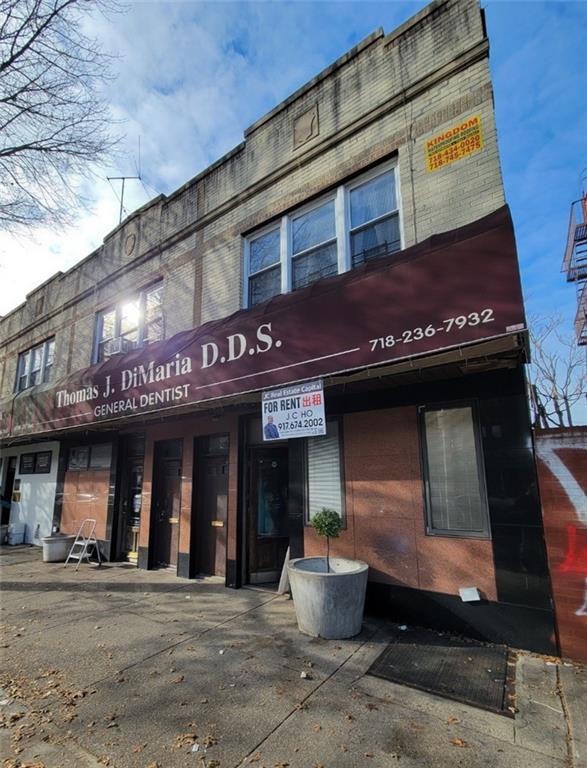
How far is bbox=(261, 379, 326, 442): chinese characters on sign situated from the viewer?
5.06 meters

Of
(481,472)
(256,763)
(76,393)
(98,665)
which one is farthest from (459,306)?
(76,393)

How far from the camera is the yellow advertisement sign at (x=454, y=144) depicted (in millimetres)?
5457

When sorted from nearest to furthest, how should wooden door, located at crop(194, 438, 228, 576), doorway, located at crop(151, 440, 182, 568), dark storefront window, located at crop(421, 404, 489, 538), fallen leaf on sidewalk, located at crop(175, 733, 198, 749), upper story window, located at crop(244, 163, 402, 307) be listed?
1. fallen leaf on sidewalk, located at crop(175, 733, 198, 749)
2. dark storefront window, located at crop(421, 404, 489, 538)
3. upper story window, located at crop(244, 163, 402, 307)
4. wooden door, located at crop(194, 438, 228, 576)
5. doorway, located at crop(151, 440, 182, 568)

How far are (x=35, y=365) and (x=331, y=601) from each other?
14.0 m

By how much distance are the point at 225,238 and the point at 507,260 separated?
597 cm

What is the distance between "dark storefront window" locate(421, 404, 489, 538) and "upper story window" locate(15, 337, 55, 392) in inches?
496

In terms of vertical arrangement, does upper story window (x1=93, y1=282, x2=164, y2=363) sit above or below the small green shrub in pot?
above

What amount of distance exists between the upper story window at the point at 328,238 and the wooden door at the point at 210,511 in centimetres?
321

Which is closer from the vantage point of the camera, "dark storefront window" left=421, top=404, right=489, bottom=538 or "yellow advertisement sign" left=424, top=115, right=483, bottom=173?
"dark storefront window" left=421, top=404, right=489, bottom=538

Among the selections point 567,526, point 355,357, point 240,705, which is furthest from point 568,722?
point 355,357

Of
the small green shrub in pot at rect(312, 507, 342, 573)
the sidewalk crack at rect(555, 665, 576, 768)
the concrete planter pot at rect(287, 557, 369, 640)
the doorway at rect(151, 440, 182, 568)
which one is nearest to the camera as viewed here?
the sidewalk crack at rect(555, 665, 576, 768)

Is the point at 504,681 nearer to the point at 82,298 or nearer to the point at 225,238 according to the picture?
the point at 225,238

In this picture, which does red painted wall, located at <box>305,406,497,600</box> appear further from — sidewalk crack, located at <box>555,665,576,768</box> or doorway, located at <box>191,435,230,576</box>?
doorway, located at <box>191,435,230,576</box>

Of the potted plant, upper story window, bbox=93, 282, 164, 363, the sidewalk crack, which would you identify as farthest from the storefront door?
the sidewalk crack
